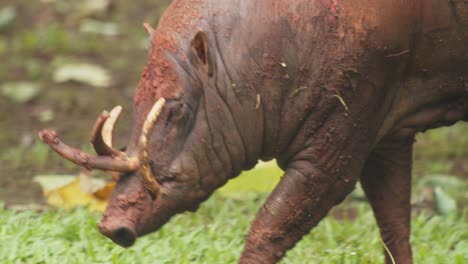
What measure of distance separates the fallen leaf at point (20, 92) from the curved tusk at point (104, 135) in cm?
508

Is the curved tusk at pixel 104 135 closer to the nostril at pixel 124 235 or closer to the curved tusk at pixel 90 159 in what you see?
the curved tusk at pixel 90 159

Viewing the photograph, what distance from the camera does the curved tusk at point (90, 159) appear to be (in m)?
4.24

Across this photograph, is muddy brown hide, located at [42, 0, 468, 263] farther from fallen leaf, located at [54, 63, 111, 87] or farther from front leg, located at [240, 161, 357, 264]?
fallen leaf, located at [54, 63, 111, 87]

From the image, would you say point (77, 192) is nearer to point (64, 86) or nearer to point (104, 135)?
point (104, 135)

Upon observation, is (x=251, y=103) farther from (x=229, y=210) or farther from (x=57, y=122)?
(x=57, y=122)

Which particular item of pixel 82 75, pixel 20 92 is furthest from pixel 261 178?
pixel 20 92

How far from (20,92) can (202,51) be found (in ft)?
17.4

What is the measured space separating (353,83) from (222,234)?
1.80m

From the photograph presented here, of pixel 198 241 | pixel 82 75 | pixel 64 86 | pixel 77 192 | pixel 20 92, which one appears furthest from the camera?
pixel 64 86

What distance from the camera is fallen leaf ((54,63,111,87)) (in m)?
9.31

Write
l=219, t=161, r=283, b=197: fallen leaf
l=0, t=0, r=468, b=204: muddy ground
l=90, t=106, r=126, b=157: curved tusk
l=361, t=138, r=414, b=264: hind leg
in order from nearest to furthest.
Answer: l=90, t=106, r=126, b=157: curved tusk
l=361, t=138, r=414, b=264: hind leg
l=219, t=161, r=283, b=197: fallen leaf
l=0, t=0, r=468, b=204: muddy ground

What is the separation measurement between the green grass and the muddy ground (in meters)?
1.34

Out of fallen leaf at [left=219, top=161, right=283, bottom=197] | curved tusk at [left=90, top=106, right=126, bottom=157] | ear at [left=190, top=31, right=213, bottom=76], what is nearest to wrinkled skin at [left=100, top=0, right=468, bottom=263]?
ear at [left=190, top=31, right=213, bottom=76]

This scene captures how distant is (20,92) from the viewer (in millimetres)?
9289
